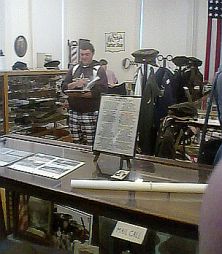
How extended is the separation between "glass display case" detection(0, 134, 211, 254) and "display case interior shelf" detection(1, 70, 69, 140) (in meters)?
2.25

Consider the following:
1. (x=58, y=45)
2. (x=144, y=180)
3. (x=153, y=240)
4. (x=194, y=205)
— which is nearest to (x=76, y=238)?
(x=153, y=240)

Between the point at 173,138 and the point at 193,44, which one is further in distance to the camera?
the point at 193,44

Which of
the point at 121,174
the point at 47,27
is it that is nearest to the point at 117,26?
the point at 47,27

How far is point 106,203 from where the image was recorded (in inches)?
52.9

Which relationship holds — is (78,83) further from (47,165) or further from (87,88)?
(47,165)

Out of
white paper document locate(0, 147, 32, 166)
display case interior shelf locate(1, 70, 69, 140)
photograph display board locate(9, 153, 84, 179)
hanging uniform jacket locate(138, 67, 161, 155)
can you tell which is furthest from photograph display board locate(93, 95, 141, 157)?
display case interior shelf locate(1, 70, 69, 140)

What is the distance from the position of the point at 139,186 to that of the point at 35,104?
11.8 feet

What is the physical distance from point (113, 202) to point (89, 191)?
14 centimetres

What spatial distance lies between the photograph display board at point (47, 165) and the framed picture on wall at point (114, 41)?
6313 mm

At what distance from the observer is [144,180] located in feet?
5.09

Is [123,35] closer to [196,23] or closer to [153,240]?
[196,23]

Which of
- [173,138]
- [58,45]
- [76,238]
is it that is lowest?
[76,238]

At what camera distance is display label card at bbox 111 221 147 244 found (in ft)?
Answer: 5.41

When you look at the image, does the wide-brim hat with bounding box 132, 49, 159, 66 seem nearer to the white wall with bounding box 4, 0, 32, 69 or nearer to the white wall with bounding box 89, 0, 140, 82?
the white wall with bounding box 4, 0, 32, 69
